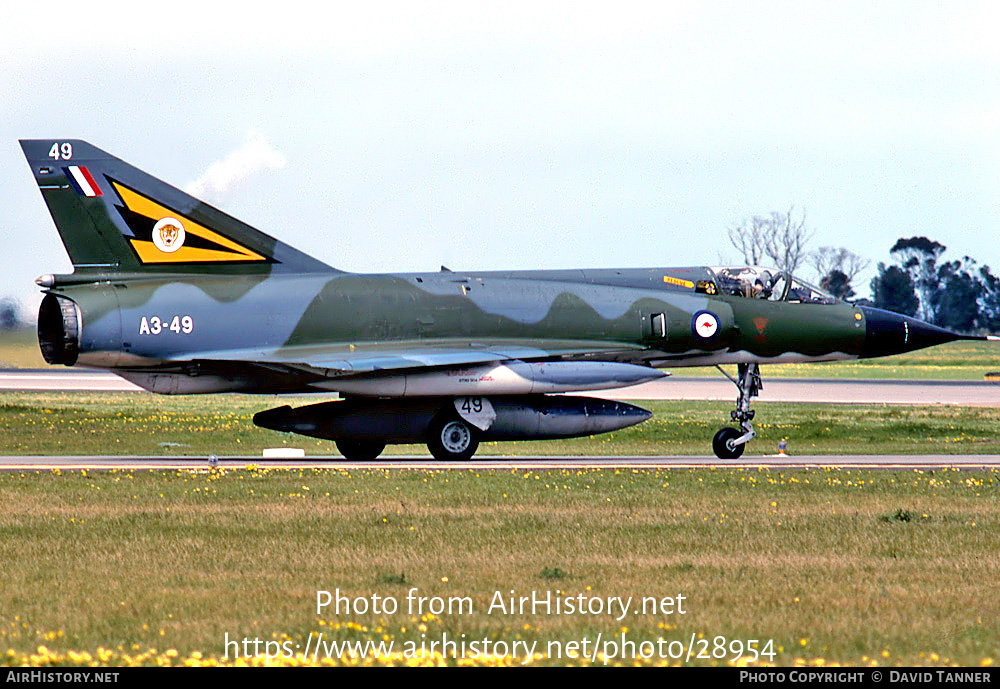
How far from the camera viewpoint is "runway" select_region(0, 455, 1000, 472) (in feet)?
71.7

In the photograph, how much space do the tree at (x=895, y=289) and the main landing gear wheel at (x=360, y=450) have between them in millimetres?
96006

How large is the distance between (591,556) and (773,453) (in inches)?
591

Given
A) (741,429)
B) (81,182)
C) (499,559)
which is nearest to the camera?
(499,559)

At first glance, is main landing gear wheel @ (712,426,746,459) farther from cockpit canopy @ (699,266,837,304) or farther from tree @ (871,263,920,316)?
tree @ (871,263,920,316)

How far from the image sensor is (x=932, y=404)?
44344 mm

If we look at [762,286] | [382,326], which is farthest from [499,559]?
[762,286]

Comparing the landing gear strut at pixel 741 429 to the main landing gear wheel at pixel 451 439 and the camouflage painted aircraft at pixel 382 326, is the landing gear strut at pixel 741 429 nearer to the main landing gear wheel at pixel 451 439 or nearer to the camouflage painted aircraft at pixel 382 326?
the camouflage painted aircraft at pixel 382 326

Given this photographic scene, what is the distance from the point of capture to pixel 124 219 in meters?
23.5

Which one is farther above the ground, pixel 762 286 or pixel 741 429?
pixel 762 286

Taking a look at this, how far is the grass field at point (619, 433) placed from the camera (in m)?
29.1

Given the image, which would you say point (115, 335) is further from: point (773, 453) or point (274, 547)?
point (773, 453)

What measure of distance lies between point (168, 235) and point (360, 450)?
5.45 metres

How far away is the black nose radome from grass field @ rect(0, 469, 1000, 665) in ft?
20.5

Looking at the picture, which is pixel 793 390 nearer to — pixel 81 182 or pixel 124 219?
pixel 124 219
